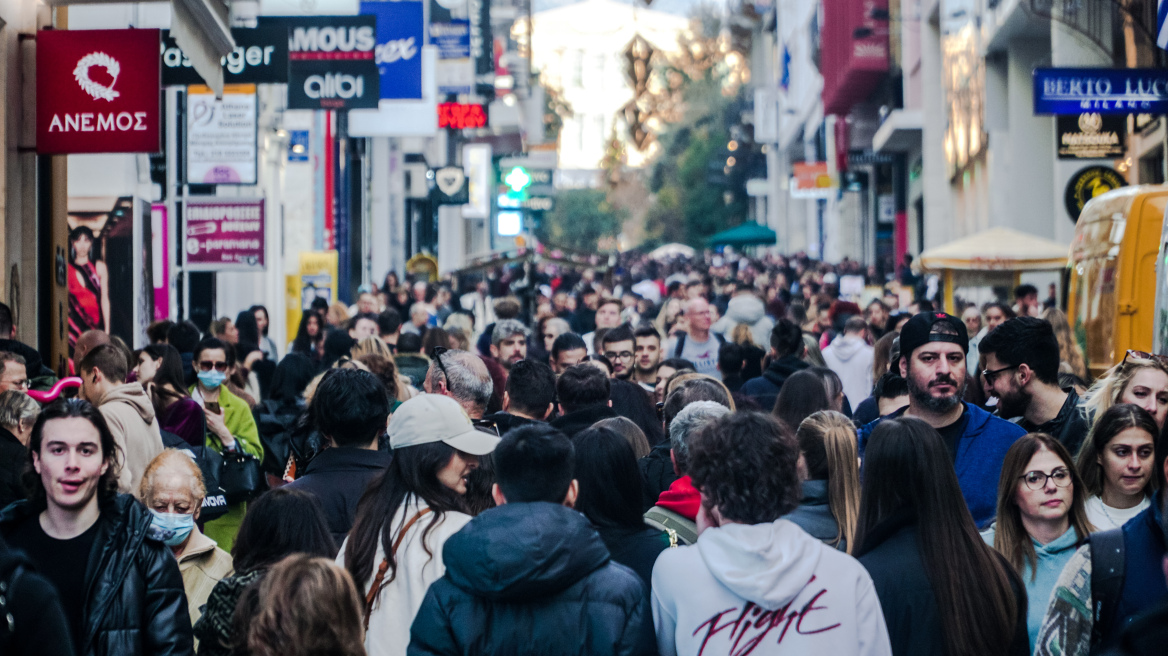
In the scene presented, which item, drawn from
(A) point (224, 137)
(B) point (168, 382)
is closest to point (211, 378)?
(B) point (168, 382)

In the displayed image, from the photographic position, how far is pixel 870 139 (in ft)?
154

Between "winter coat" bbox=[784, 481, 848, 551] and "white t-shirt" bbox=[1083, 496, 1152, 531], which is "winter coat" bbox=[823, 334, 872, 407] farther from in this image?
"winter coat" bbox=[784, 481, 848, 551]

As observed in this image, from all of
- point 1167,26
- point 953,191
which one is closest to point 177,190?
point 1167,26

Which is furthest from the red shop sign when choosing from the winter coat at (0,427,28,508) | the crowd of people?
the winter coat at (0,427,28,508)

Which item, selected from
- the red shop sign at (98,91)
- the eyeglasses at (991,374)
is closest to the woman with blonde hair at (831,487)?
the eyeglasses at (991,374)

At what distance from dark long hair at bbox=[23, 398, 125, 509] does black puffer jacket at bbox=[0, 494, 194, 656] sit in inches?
2.5

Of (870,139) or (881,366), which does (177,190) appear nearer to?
(881,366)

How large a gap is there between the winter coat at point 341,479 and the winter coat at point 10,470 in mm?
1378

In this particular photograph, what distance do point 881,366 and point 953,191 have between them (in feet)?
87.7

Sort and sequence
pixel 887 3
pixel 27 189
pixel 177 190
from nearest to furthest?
pixel 27 189 < pixel 177 190 < pixel 887 3

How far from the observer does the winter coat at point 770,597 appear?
3553 millimetres

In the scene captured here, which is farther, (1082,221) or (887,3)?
(887,3)

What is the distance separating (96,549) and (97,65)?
723 cm

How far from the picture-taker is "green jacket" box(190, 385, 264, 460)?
27.5 ft
